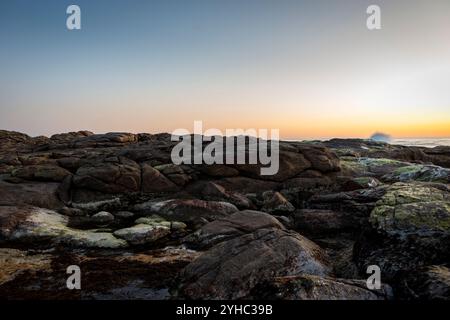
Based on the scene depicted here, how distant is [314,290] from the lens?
31.9 feet

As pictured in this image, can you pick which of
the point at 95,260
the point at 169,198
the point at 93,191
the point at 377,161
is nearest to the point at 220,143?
the point at 169,198

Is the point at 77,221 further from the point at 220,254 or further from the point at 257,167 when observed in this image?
the point at 257,167

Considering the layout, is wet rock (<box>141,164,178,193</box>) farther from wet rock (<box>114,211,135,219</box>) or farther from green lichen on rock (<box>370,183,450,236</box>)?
green lichen on rock (<box>370,183,450,236</box>)

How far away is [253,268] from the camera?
498 inches

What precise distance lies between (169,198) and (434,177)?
23058mm

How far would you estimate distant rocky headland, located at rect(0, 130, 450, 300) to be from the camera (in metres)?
12.3

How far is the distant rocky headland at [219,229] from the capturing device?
12297 mm

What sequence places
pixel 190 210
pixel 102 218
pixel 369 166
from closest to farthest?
pixel 102 218
pixel 190 210
pixel 369 166

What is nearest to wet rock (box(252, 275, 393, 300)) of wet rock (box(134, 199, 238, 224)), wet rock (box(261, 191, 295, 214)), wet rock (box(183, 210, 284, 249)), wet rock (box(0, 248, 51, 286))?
wet rock (box(183, 210, 284, 249))

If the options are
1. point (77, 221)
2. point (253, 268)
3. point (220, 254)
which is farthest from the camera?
point (77, 221)

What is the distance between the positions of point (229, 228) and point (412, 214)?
30.0 ft

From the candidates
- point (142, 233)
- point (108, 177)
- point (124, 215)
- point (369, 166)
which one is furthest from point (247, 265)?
point (369, 166)

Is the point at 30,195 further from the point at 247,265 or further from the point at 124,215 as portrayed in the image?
the point at 247,265
